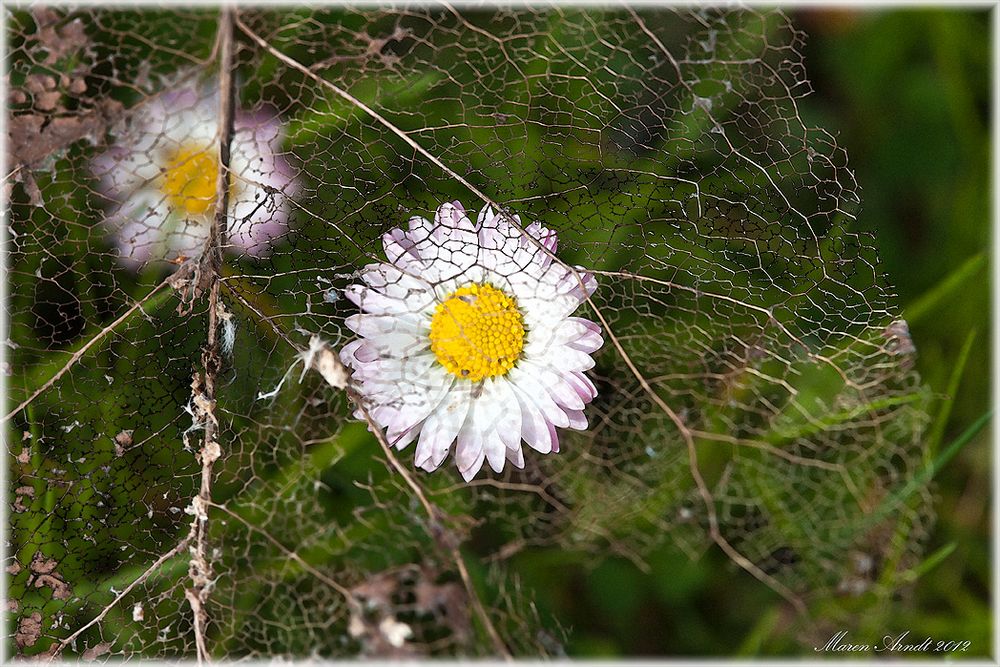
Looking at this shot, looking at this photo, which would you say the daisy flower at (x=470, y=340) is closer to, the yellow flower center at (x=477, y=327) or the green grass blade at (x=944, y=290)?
the yellow flower center at (x=477, y=327)

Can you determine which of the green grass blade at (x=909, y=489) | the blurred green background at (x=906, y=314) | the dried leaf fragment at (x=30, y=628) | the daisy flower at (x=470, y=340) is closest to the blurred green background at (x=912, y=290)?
the blurred green background at (x=906, y=314)

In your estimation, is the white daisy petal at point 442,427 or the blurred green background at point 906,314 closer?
the white daisy petal at point 442,427

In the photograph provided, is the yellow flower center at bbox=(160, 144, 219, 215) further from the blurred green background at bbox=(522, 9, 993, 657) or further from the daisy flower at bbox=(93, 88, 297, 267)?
the blurred green background at bbox=(522, 9, 993, 657)

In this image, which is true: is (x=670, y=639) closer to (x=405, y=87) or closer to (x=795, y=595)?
(x=795, y=595)

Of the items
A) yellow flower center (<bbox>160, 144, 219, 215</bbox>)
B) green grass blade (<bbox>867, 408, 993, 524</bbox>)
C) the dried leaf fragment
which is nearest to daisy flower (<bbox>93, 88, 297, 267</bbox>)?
yellow flower center (<bbox>160, 144, 219, 215</bbox>)

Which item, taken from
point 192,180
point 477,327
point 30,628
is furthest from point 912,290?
point 30,628

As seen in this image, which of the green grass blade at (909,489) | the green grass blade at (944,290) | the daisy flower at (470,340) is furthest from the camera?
the green grass blade at (944,290)

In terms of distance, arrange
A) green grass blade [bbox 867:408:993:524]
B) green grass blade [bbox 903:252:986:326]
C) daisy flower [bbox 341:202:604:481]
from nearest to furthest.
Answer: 1. daisy flower [bbox 341:202:604:481]
2. green grass blade [bbox 867:408:993:524]
3. green grass blade [bbox 903:252:986:326]
